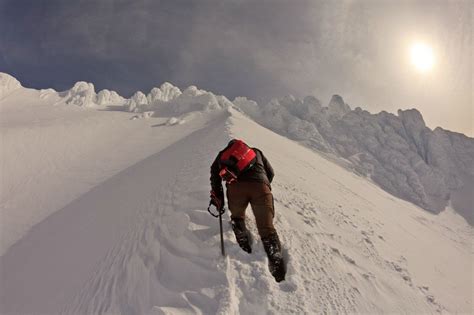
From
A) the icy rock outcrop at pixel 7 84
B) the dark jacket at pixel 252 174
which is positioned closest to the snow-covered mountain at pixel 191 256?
the dark jacket at pixel 252 174

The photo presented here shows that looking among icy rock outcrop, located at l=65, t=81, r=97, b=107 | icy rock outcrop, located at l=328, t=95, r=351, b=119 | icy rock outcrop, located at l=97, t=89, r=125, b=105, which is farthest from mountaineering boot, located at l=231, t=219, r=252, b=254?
icy rock outcrop, located at l=328, t=95, r=351, b=119

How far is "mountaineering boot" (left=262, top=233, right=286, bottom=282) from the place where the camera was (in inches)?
188

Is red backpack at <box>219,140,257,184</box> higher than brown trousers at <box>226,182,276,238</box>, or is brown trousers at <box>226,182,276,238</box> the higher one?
red backpack at <box>219,140,257,184</box>

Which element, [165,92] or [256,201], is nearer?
[256,201]

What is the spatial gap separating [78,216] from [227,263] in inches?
417

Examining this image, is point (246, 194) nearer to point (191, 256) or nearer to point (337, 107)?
point (191, 256)

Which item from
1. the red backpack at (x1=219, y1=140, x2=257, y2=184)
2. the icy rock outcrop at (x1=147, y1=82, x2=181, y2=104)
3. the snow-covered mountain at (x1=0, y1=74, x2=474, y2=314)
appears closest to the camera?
the snow-covered mountain at (x1=0, y1=74, x2=474, y2=314)

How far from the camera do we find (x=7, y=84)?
69.4 meters

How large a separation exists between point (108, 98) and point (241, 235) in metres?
77.2

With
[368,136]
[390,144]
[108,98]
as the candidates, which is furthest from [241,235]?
[108,98]

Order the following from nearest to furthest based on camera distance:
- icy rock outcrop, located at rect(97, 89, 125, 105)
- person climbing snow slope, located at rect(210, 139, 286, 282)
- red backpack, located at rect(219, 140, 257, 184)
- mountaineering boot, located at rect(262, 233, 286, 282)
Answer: mountaineering boot, located at rect(262, 233, 286, 282)
person climbing snow slope, located at rect(210, 139, 286, 282)
red backpack, located at rect(219, 140, 257, 184)
icy rock outcrop, located at rect(97, 89, 125, 105)

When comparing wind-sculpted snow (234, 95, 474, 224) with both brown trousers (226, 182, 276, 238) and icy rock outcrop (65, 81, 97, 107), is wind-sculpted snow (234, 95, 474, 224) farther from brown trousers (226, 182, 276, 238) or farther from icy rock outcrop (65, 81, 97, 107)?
brown trousers (226, 182, 276, 238)

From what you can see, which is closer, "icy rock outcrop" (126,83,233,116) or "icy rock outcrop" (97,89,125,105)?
"icy rock outcrop" (126,83,233,116)

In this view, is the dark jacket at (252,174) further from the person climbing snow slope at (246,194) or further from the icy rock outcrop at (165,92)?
the icy rock outcrop at (165,92)
